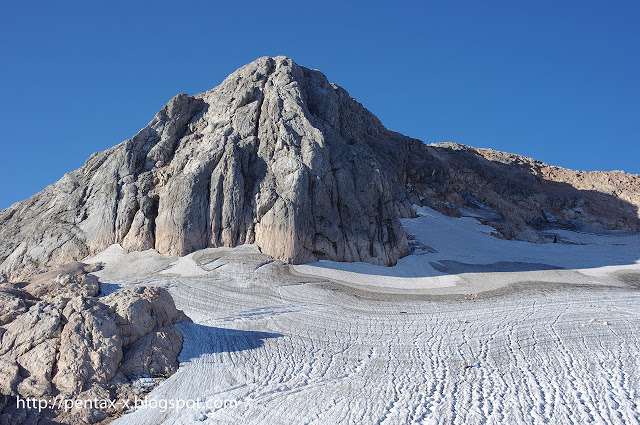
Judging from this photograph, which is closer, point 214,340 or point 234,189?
point 214,340

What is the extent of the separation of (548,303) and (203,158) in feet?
60.7

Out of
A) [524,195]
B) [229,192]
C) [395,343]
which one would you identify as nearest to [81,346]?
[395,343]

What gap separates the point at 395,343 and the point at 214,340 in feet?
18.0

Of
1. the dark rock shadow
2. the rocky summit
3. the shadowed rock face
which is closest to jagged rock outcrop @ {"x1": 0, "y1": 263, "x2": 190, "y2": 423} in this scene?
the dark rock shadow

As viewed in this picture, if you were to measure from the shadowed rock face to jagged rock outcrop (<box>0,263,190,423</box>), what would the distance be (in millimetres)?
11711

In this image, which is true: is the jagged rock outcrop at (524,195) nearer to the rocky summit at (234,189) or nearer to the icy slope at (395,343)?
the rocky summit at (234,189)

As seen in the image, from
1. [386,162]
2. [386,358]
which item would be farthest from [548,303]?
[386,162]

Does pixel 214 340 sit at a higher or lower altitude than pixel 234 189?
lower

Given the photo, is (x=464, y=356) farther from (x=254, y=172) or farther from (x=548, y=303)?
(x=254, y=172)

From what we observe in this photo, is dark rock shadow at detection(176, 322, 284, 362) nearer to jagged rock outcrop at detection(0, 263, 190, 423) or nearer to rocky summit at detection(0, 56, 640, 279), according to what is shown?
jagged rock outcrop at detection(0, 263, 190, 423)

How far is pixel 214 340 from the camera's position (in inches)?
591

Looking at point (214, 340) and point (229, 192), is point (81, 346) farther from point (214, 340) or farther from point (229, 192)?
point (229, 192)

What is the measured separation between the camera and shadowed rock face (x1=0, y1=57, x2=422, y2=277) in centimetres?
2634

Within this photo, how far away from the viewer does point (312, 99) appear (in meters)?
33.7
